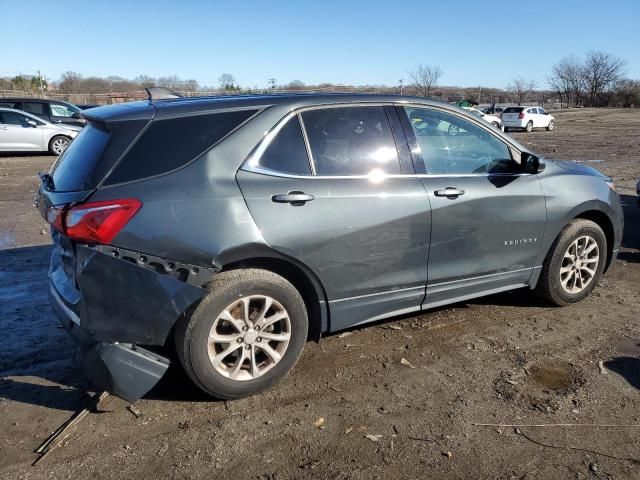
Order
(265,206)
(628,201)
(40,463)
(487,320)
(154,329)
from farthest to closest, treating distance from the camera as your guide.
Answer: (628,201) < (487,320) < (265,206) < (154,329) < (40,463)

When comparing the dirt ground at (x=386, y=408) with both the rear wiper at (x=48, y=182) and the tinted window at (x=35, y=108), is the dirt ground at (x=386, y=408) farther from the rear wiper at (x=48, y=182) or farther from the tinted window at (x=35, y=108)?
the tinted window at (x=35, y=108)

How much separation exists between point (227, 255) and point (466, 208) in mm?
1836

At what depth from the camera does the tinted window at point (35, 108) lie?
58.2 feet

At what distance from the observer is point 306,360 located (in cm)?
385

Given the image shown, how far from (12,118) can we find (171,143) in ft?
52.2

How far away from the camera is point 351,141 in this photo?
3670 mm

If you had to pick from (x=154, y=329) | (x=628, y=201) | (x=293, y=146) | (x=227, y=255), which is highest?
(x=293, y=146)

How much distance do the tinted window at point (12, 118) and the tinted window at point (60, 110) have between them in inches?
71.6

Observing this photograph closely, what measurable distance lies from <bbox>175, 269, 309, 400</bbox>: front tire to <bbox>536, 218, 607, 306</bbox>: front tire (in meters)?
2.33

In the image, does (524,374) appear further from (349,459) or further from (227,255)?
(227,255)

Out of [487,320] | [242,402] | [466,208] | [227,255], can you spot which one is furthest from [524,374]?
[227,255]

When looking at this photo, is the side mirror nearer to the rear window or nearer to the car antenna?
the car antenna

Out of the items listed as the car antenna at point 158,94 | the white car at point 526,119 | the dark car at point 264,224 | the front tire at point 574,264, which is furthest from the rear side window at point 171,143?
the white car at point 526,119

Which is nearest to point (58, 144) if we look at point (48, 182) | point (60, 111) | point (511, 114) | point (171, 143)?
point (60, 111)
